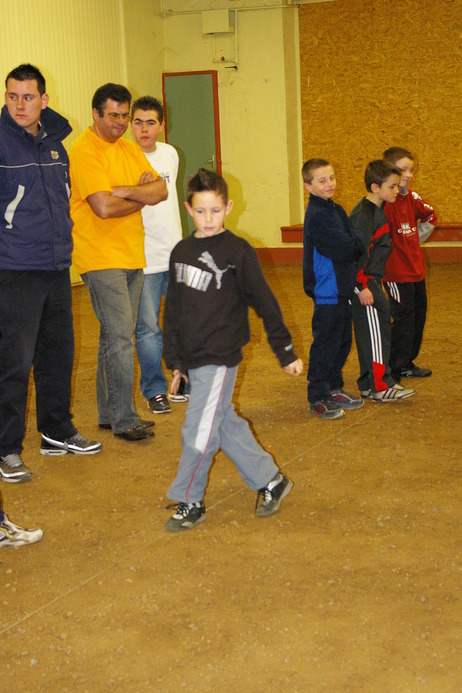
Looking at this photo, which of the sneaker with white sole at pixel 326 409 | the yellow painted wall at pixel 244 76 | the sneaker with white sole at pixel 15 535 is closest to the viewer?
the sneaker with white sole at pixel 15 535

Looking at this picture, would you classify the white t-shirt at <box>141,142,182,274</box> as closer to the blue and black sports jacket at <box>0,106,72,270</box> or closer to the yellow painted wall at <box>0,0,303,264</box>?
the blue and black sports jacket at <box>0,106,72,270</box>

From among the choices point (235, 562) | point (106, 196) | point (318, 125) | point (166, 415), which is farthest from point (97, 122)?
point (318, 125)

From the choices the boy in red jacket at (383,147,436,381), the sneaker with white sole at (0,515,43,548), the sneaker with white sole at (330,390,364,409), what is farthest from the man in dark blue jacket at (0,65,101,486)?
the boy in red jacket at (383,147,436,381)

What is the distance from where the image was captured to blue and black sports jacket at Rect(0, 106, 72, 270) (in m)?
4.06

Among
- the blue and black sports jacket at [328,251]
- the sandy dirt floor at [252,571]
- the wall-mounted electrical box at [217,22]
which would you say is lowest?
the sandy dirt floor at [252,571]

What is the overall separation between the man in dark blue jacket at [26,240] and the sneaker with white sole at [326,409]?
5.06ft

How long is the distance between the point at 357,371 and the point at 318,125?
710cm

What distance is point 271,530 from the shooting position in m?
3.53

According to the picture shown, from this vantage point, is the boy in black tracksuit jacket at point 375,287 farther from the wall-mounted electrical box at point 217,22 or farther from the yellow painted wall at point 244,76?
the wall-mounted electrical box at point 217,22

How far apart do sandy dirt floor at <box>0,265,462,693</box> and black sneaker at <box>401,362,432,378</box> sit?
840 mm

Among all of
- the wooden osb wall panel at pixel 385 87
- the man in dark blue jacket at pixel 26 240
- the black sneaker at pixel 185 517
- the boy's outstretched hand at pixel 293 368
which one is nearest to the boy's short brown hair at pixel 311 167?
the man in dark blue jacket at pixel 26 240

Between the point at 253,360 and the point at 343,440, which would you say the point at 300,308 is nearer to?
the point at 253,360

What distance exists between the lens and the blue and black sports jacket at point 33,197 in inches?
160

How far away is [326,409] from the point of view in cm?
502
